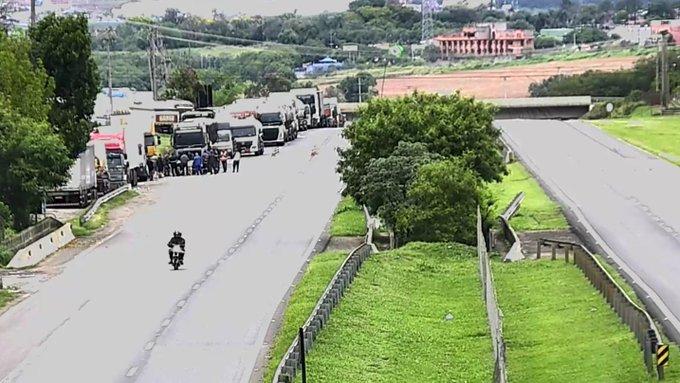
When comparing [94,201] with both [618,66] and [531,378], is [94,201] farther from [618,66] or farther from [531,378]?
[618,66]

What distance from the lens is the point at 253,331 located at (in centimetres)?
3422

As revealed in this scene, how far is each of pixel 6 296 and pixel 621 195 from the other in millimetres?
32462

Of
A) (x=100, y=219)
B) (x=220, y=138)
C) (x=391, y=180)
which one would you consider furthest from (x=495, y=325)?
(x=220, y=138)

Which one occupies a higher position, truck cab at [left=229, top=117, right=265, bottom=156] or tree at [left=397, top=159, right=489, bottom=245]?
tree at [left=397, top=159, right=489, bottom=245]

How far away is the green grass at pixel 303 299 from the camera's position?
3116cm

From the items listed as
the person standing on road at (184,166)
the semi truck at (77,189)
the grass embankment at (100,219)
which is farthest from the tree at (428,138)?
the person standing on road at (184,166)

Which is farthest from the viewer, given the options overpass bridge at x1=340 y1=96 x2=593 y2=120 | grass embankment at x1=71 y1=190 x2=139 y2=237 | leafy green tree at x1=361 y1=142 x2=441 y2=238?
overpass bridge at x1=340 y1=96 x2=593 y2=120

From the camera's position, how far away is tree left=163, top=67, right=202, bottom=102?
141 m

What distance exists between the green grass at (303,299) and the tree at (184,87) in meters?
92.4

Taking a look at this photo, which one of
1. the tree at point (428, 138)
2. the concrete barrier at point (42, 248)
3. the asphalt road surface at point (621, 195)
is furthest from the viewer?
the tree at point (428, 138)

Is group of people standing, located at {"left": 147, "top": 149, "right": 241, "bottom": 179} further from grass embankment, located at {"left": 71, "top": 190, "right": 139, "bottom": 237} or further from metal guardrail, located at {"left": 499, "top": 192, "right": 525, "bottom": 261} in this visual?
metal guardrail, located at {"left": 499, "top": 192, "right": 525, "bottom": 261}

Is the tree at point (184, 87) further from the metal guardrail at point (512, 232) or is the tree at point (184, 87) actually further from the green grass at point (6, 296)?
the green grass at point (6, 296)

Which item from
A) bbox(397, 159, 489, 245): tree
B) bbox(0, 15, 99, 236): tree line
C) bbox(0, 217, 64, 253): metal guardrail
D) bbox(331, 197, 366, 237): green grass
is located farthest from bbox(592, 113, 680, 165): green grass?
bbox(0, 217, 64, 253): metal guardrail

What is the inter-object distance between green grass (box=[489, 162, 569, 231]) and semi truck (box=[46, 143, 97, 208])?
17.6m
